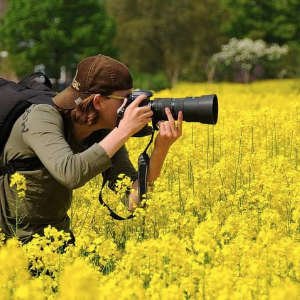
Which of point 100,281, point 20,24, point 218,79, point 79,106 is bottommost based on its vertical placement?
point 218,79

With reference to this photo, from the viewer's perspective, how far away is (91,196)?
5.34 meters

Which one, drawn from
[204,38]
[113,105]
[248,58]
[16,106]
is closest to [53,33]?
[248,58]

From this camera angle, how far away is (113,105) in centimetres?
398

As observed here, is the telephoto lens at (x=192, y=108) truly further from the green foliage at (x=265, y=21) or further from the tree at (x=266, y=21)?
the green foliage at (x=265, y=21)

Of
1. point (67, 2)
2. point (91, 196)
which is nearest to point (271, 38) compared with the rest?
point (67, 2)

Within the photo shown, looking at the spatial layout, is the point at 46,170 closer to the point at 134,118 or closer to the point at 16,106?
the point at 16,106

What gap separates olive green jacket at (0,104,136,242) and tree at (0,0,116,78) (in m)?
30.9

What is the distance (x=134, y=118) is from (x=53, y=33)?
3150 centimetres

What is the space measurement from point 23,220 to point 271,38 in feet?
162

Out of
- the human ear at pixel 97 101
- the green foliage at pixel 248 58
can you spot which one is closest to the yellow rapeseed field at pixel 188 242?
the human ear at pixel 97 101

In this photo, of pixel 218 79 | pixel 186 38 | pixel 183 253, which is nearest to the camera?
pixel 183 253

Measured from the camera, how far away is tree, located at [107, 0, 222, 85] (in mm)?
53562

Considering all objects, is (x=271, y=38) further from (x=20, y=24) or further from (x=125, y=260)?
(x=125, y=260)

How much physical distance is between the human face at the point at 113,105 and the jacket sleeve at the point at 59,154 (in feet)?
0.73
